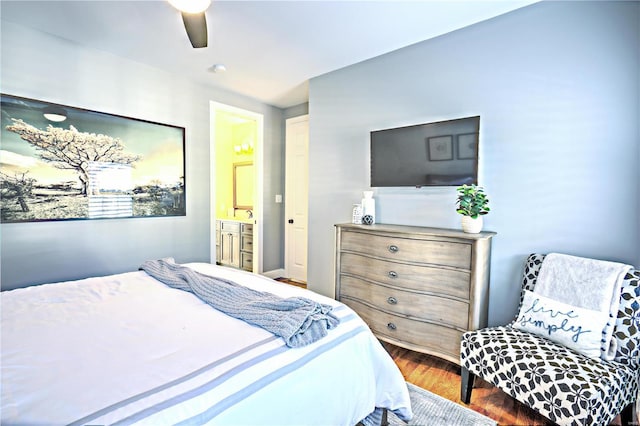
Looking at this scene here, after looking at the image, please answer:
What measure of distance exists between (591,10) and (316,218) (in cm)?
275

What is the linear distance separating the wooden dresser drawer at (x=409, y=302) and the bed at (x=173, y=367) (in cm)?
82

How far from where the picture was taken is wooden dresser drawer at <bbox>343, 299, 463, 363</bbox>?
7.00 ft

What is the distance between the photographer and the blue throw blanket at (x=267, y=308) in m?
1.23

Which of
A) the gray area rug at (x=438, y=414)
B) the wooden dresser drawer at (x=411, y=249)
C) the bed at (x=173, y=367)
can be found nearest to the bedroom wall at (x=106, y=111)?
the bed at (x=173, y=367)

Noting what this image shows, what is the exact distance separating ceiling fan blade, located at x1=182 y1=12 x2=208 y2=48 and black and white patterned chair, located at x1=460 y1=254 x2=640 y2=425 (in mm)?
2480

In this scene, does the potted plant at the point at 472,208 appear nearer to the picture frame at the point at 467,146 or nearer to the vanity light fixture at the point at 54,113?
the picture frame at the point at 467,146

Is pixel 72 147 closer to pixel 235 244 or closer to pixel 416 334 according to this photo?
pixel 235 244

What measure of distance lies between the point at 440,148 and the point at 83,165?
10.4ft

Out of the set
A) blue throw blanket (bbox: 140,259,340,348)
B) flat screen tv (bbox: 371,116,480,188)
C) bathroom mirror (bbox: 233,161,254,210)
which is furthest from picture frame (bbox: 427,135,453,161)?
bathroom mirror (bbox: 233,161,254,210)

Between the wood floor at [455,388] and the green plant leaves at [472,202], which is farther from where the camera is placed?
the green plant leaves at [472,202]

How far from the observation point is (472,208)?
7.19ft

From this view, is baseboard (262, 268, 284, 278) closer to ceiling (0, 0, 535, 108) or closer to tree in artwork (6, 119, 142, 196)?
tree in artwork (6, 119, 142, 196)

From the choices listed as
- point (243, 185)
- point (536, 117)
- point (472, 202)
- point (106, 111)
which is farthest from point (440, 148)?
point (243, 185)

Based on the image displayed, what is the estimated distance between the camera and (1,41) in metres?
2.35
